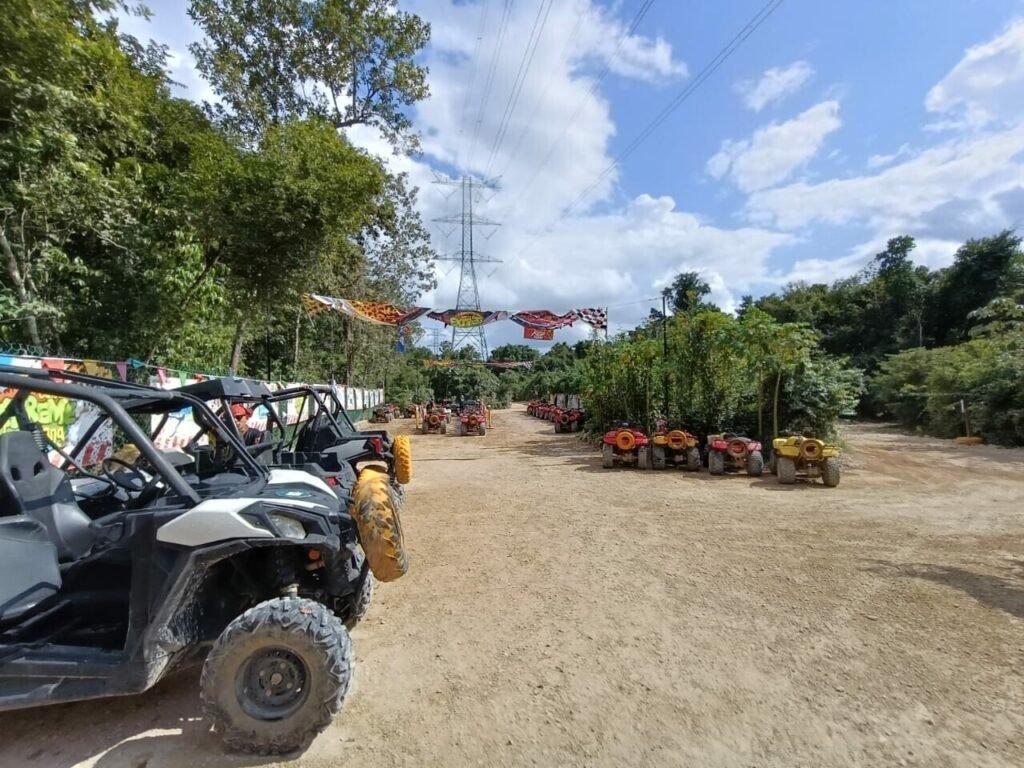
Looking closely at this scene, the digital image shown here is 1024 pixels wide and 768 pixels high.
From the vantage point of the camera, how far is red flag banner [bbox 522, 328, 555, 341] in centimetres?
2212

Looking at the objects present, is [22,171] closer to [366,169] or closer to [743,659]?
[366,169]

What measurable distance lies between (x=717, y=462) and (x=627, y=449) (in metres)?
1.78

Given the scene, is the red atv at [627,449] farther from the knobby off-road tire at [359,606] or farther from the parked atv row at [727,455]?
the knobby off-road tire at [359,606]

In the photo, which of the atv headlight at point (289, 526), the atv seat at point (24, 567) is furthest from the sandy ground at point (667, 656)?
the atv headlight at point (289, 526)

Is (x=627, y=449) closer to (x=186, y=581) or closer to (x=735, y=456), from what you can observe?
(x=735, y=456)

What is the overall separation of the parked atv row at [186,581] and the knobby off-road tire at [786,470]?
27.2ft

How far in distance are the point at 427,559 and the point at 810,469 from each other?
7.38 meters

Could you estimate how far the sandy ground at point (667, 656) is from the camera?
8.21 ft

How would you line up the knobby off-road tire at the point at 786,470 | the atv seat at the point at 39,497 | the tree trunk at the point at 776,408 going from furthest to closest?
the tree trunk at the point at 776,408
the knobby off-road tire at the point at 786,470
the atv seat at the point at 39,497

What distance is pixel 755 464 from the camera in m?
10.3

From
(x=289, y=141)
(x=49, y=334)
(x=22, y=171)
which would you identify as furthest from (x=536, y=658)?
(x=289, y=141)

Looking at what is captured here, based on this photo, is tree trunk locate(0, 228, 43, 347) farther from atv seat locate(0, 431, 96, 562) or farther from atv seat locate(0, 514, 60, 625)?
atv seat locate(0, 514, 60, 625)

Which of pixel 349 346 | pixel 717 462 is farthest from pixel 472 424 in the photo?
pixel 717 462

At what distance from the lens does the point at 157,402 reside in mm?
3256
